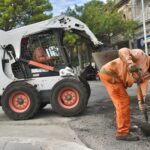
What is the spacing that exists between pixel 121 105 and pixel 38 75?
4.40 metres

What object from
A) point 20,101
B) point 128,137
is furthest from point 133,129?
point 20,101

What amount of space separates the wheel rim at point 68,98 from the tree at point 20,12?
2776cm

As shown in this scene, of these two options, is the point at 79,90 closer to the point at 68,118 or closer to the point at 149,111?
the point at 68,118

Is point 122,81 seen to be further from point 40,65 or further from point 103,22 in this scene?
point 103,22

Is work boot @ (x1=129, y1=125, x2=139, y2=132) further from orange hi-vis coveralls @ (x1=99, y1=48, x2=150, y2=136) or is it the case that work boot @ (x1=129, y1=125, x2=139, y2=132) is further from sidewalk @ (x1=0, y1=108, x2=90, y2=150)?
sidewalk @ (x1=0, y1=108, x2=90, y2=150)

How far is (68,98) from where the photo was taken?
1189 centimetres

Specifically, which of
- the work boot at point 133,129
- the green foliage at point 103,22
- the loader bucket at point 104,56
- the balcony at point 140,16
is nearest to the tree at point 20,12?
the green foliage at point 103,22

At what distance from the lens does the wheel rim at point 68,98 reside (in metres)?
11.9

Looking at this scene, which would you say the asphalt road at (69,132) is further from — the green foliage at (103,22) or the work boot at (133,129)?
the green foliage at (103,22)

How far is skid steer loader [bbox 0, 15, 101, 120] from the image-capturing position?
11.9 m

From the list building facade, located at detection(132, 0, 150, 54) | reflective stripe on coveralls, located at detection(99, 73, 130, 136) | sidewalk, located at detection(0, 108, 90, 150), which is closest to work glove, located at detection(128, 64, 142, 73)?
reflective stripe on coveralls, located at detection(99, 73, 130, 136)

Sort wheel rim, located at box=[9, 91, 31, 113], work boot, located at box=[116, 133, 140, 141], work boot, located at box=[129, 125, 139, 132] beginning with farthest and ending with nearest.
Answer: wheel rim, located at box=[9, 91, 31, 113] < work boot, located at box=[129, 125, 139, 132] < work boot, located at box=[116, 133, 140, 141]

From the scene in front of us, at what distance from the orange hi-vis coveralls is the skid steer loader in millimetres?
Result: 3438

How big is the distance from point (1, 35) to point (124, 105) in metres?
5.17
